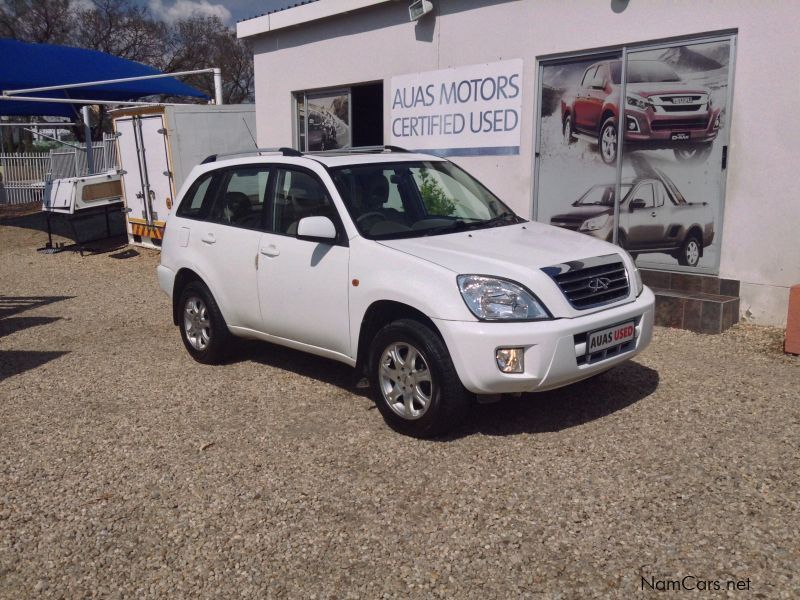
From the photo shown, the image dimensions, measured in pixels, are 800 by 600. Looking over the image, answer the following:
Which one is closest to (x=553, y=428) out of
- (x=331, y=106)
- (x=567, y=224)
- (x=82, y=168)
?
(x=567, y=224)

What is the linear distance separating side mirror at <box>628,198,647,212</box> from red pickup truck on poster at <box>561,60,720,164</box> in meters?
0.56

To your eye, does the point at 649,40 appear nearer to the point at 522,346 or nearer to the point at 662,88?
the point at 662,88

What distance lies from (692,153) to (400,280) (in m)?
4.54

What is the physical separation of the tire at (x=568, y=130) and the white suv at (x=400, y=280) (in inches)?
126

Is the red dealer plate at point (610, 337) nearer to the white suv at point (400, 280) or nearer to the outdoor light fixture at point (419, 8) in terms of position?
the white suv at point (400, 280)

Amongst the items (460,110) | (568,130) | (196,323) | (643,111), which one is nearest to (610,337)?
(196,323)

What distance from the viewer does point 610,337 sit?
4.76 m

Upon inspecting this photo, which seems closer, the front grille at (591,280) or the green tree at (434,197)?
the front grille at (591,280)

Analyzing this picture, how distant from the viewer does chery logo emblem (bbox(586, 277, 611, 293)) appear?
4.78 meters

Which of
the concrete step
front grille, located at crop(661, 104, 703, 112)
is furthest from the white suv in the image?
front grille, located at crop(661, 104, 703, 112)

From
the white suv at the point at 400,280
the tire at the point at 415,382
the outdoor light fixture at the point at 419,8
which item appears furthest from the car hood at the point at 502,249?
the outdoor light fixture at the point at 419,8

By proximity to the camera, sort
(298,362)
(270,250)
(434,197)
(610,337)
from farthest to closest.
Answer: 1. (298,362)
2. (434,197)
3. (270,250)
4. (610,337)

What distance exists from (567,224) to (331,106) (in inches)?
198

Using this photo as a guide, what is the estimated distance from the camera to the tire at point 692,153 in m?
7.81
